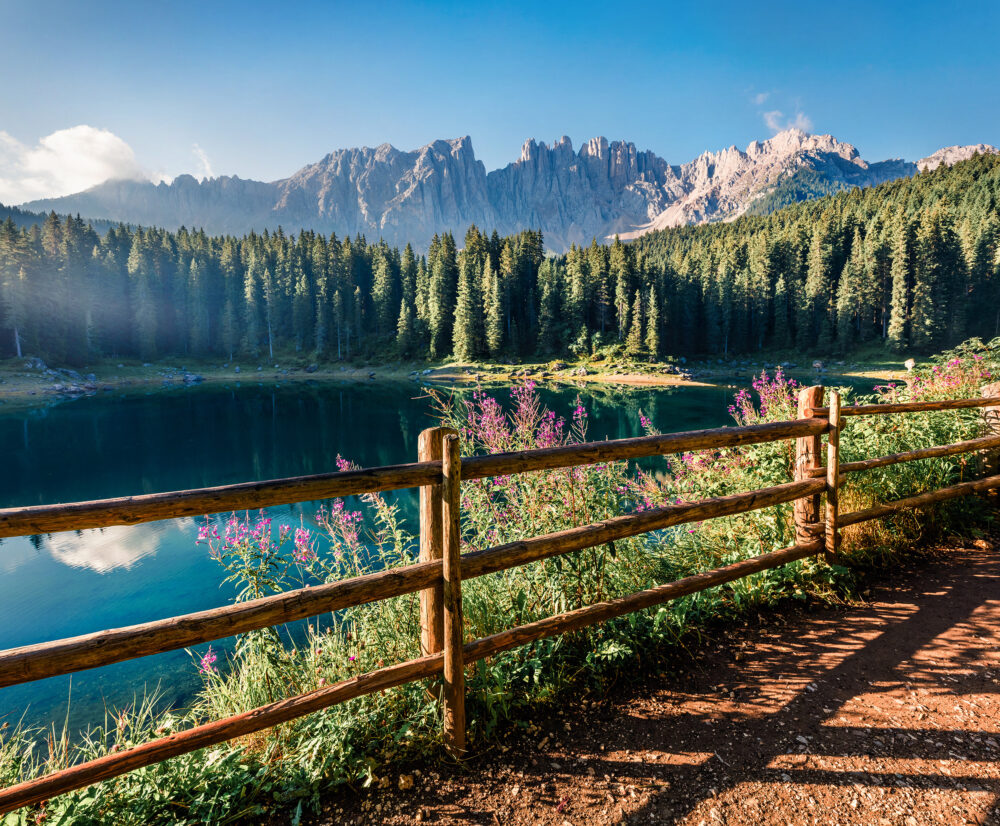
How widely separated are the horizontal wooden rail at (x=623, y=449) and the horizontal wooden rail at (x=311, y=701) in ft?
3.53

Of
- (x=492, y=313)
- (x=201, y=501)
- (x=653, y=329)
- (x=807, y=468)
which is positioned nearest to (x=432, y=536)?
(x=201, y=501)

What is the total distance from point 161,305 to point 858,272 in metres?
95.9

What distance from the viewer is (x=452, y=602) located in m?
3.10

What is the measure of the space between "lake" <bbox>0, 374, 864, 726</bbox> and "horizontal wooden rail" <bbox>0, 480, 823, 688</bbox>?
3086 mm

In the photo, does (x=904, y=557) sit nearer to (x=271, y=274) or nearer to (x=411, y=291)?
(x=411, y=291)

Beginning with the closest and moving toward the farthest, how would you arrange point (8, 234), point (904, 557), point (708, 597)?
point (708, 597) → point (904, 557) → point (8, 234)

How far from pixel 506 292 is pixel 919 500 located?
67.2 meters

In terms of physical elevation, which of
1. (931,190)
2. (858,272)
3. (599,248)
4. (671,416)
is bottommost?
(671,416)

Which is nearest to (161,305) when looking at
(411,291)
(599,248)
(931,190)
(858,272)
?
(411,291)

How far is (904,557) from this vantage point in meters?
5.66

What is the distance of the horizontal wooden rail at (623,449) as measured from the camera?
3.28 meters

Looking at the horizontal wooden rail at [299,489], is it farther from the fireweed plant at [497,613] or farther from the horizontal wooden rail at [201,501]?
the fireweed plant at [497,613]

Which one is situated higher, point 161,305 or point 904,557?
point 161,305


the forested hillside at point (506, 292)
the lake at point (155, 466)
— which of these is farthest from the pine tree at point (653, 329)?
the lake at point (155, 466)
